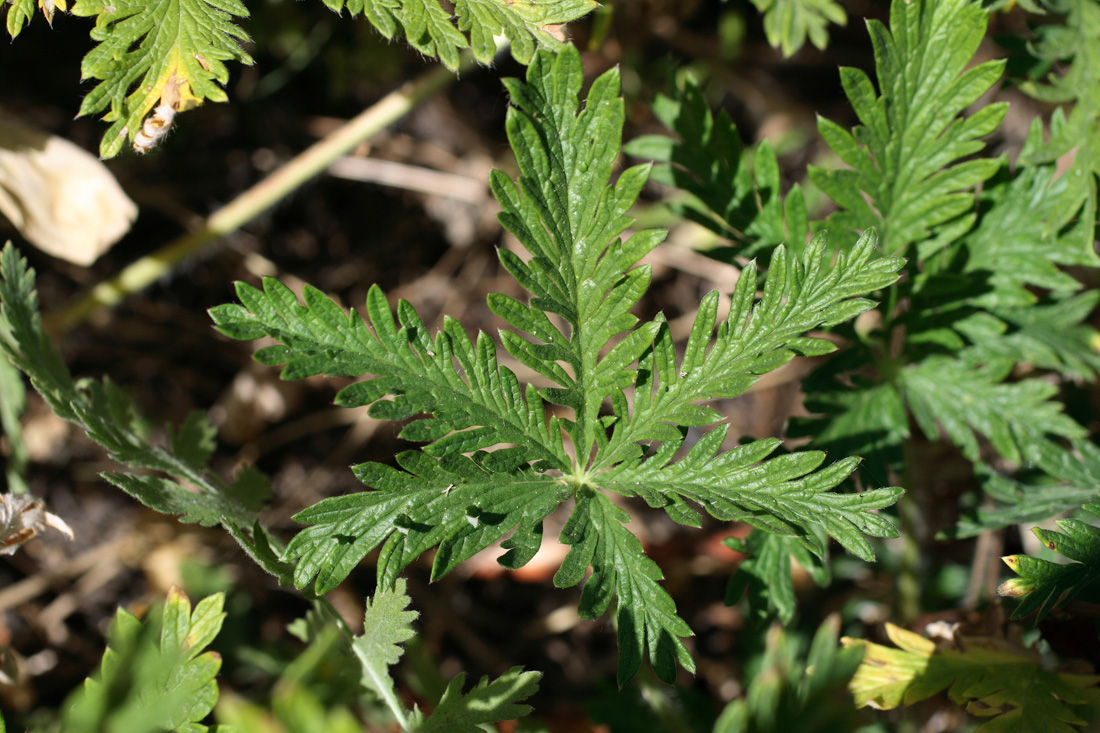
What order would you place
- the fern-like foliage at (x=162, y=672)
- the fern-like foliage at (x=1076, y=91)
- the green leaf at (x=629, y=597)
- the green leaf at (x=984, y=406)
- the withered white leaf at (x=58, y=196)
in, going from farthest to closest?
1. the withered white leaf at (x=58, y=196)
2. the green leaf at (x=984, y=406)
3. the fern-like foliage at (x=1076, y=91)
4. the green leaf at (x=629, y=597)
5. the fern-like foliage at (x=162, y=672)

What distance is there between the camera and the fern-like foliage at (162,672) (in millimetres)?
1471

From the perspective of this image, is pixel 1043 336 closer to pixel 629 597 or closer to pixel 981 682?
pixel 981 682

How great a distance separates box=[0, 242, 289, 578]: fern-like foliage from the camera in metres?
1.71

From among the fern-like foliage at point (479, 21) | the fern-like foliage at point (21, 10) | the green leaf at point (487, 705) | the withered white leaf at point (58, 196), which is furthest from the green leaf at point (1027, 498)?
the withered white leaf at point (58, 196)

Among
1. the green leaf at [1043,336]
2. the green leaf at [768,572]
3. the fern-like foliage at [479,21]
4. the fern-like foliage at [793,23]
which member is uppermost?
the fern-like foliage at [793,23]

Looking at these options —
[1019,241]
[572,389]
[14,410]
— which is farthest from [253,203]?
[1019,241]

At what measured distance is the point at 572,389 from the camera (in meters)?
1.81

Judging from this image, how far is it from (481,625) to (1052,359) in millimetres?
2291

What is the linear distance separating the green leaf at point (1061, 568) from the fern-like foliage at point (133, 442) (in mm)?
1579

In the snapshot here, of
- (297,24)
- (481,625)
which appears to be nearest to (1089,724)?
(481,625)

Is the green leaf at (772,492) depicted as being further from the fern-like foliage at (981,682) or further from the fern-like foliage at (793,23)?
the fern-like foliage at (793,23)

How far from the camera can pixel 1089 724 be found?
6.19 feet

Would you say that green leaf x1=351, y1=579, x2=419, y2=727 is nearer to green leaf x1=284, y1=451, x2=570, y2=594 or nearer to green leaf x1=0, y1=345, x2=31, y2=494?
green leaf x1=284, y1=451, x2=570, y2=594

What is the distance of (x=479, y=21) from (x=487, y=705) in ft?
5.14
